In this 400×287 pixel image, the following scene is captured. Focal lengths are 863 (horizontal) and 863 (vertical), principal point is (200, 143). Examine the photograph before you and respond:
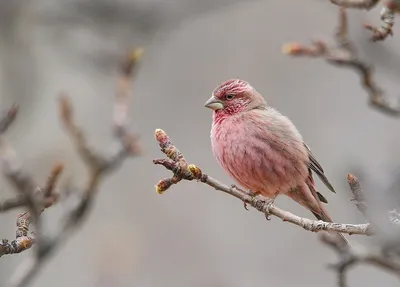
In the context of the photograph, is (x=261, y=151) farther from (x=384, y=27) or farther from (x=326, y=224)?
(x=384, y=27)

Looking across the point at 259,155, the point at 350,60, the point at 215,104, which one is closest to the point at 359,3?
the point at 350,60

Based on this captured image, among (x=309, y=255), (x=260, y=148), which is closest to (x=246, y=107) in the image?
(x=260, y=148)

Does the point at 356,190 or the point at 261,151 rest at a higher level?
the point at 261,151

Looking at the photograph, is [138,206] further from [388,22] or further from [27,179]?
A: [27,179]

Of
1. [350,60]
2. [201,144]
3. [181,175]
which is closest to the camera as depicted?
[350,60]

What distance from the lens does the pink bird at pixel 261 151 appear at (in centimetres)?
711

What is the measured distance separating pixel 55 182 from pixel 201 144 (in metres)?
Answer: 8.50

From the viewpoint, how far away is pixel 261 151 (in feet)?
23.7

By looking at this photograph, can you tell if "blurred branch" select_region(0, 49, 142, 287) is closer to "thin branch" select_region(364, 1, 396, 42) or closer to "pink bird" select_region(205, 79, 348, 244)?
"thin branch" select_region(364, 1, 396, 42)

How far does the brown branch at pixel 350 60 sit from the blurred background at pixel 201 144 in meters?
3.94

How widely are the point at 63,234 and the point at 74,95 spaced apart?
1002 centimetres

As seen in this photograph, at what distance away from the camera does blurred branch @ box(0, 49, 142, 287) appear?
9.95ft

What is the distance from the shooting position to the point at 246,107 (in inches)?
307

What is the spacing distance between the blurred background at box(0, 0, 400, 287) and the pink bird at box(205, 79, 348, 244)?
1.43 meters
